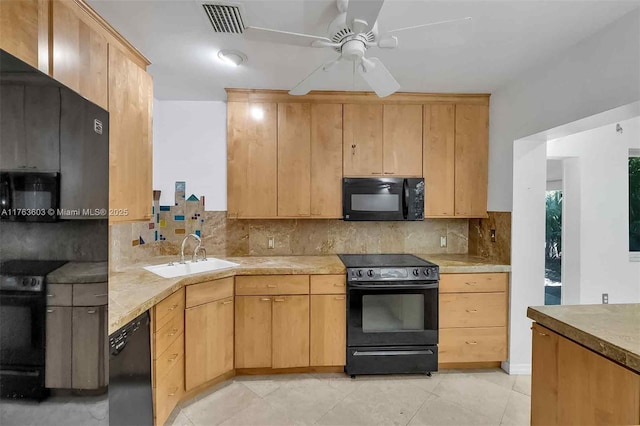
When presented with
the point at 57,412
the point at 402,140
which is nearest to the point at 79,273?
the point at 57,412

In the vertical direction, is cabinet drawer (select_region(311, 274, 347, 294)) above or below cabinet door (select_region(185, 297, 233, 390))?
above

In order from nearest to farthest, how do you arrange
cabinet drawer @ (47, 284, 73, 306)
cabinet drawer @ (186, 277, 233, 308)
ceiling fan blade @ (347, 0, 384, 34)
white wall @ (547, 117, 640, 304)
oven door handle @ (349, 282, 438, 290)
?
cabinet drawer @ (47, 284, 73, 306) < ceiling fan blade @ (347, 0, 384, 34) < cabinet drawer @ (186, 277, 233, 308) < oven door handle @ (349, 282, 438, 290) < white wall @ (547, 117, 640, 304)

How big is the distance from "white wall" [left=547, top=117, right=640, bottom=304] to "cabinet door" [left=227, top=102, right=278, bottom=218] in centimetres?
305

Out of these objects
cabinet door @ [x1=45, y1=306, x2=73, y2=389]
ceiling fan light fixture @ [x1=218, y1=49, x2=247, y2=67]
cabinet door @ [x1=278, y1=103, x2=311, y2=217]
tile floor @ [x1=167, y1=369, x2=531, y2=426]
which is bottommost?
tile floor @ [x1=167, y1=369, x2=531, y2=426]

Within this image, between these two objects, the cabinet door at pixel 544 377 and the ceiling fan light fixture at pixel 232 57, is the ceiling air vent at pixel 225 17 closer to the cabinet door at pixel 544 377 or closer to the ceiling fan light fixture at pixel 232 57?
the ceiling fan light fixture at pixel 232 57

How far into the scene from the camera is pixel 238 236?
303 centimetres

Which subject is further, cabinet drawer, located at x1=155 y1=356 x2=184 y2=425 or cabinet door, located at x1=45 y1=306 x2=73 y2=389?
cabinet drawer, located at x1=155 y1=356 x2=184 y2=425

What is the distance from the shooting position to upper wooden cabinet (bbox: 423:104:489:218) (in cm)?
285

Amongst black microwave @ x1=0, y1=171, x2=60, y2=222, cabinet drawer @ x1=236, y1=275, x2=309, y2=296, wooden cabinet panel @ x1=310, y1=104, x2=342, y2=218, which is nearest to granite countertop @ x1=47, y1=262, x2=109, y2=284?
black microwave @ x1=0, y1=171, x2=60, y2=222

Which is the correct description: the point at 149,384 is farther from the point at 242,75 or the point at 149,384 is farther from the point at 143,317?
the point at 242,75

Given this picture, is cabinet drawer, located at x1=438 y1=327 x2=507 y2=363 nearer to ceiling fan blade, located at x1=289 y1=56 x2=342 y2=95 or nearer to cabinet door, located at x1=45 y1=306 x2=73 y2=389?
ceiling fan blade, located at x1=289 y1=56 x2=342 y2=95

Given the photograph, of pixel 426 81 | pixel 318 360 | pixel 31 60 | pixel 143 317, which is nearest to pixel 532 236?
pixel 426 81

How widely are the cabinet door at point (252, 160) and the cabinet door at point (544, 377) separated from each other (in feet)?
7.06

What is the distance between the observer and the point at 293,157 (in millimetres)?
2783
